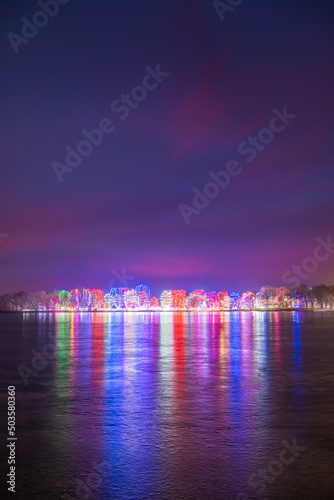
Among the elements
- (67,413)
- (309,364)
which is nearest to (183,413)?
(67,413)

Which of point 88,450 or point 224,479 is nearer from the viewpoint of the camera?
point 224,479

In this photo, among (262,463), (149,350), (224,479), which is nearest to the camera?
(224,479)

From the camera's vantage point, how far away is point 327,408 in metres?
10.4

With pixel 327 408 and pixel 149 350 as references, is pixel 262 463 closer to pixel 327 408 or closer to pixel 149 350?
pixel 327 408

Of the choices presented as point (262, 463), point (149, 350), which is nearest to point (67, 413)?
point (262, 463)

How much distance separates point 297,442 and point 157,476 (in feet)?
9.26

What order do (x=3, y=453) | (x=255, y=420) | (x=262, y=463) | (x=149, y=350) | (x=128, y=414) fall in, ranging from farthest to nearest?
1. (x=149, y=350)
2. (x=128, y=414)
3. (x=255, y=420)
4. (x=3, y=453)
5. (x=262, y=463)

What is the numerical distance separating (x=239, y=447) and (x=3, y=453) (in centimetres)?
381

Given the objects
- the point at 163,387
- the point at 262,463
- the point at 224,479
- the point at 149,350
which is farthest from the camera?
the point at 149,350

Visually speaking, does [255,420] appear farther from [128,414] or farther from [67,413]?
[67,413]

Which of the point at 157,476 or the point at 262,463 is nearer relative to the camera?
the point at 157,476

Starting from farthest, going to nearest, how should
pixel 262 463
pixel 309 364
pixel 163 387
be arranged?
pixel 309 364
pixel 163 387
pixel 262 463

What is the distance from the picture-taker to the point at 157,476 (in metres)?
6.28

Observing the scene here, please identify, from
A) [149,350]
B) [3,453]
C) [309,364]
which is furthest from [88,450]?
[149,350]
